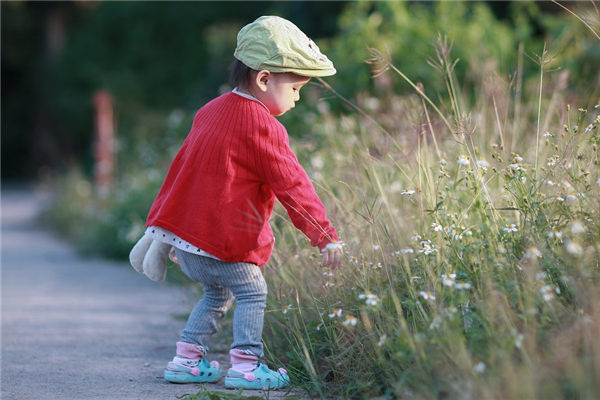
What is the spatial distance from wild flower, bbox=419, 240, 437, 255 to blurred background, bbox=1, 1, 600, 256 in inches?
42.8

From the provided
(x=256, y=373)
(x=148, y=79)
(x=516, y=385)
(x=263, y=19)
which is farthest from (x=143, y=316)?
(x=148, y=79)

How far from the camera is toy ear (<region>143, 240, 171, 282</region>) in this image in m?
3.16

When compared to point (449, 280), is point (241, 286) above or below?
below

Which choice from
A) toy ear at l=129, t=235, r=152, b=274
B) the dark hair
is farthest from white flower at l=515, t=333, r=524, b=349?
toy ear at l=129, t=235, r=152, b=274

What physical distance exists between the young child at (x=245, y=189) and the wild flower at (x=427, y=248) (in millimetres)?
337

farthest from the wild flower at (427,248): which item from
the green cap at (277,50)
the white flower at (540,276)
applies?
the green cap at (277,50)

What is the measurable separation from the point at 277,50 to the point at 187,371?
4.43 ft

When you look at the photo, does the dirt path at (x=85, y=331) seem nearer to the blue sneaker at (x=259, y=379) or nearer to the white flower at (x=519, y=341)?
the blue sneaker at (x=259, y=379)

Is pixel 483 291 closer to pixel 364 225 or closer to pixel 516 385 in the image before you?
pixel 516 385

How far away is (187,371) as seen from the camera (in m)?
3.05

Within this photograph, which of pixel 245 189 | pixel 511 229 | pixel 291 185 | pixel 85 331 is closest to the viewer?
pixel 511 229

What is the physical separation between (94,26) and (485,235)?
933 inches

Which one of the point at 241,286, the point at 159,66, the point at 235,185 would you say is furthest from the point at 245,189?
the point at 159,66

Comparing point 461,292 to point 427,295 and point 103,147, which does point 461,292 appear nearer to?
point 427,295
